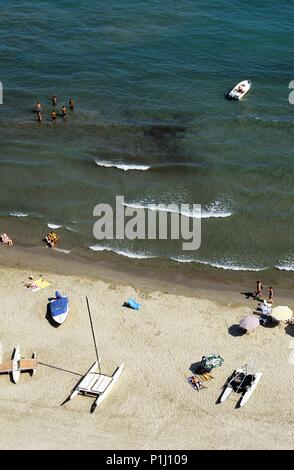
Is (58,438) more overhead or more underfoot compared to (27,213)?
more underfoot

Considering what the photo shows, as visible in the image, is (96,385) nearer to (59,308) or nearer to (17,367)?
(17,367)

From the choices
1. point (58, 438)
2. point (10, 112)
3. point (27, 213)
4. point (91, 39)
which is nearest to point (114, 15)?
point (91, 39)

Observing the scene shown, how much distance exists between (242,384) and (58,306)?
1212 centimetres

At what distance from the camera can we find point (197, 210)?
45.7m

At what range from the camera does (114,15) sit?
7200cm

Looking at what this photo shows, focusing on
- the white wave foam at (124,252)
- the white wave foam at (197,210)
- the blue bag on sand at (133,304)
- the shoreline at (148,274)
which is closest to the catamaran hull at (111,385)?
the blue bag on sand at (133,304)

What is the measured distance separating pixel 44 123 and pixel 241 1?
1345 inches

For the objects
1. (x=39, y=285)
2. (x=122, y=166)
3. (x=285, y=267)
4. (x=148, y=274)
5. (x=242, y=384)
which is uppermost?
(x=122, y=166)

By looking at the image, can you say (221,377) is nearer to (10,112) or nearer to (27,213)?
(27,213)

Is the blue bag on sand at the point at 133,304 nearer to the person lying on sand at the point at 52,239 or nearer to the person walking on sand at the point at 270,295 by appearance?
the person walking on sand at the point at 270,295

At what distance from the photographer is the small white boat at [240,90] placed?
56656 millimetres

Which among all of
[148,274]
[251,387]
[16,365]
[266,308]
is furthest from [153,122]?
[251,387]

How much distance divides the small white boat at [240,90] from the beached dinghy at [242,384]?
31.7 m

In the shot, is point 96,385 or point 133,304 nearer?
point 96,385
